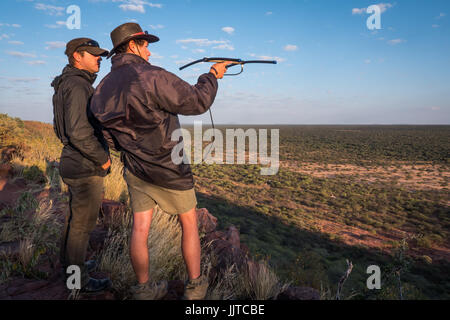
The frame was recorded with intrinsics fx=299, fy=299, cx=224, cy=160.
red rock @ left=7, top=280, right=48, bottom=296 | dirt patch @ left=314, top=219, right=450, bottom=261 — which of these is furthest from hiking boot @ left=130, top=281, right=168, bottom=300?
dirt patch @ left=314, top=219, right=450, bottom=261

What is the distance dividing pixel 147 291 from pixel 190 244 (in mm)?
458

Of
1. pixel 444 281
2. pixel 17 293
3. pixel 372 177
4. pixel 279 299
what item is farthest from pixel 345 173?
pixel 17 293

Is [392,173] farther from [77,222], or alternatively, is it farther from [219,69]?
[77,222]

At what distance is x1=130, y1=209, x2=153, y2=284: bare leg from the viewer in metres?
1.98

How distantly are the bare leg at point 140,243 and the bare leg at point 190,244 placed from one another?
0.25 metres

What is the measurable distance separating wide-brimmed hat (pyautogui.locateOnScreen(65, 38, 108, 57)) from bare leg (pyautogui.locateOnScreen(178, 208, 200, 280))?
4.84ft

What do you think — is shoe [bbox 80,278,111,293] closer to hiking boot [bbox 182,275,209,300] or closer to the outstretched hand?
hiking boot [bbox 182,275,209,300]

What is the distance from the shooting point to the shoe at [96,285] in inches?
89.4

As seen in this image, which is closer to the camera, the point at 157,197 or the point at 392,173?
the point at 157,197

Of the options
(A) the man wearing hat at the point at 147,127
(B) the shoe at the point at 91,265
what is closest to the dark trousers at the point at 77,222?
(B) the shoe at the point at 91,265

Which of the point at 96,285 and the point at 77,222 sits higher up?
the point at 77,222

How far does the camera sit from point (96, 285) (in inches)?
91.2

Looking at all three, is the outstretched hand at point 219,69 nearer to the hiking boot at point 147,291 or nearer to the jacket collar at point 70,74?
the jacket collar at point 70,74

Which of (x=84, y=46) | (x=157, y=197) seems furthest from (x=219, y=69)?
(x=84, y=46)
